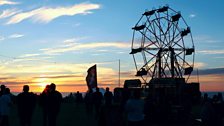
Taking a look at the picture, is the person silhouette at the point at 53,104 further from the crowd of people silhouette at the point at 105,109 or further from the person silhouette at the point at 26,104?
the person silhouette at the point at 26,104

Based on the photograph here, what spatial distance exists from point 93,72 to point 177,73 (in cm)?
2374

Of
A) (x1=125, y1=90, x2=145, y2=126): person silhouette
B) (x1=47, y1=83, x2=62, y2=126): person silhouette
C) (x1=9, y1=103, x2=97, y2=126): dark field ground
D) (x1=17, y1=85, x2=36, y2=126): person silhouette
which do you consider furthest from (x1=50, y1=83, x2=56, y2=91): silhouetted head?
(x1=9, y1=103, x2=97, y2=126): dark field ground

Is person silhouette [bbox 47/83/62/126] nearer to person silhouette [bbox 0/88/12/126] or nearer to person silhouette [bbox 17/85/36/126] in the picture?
person silhouette [bbox 17/85/36/126]

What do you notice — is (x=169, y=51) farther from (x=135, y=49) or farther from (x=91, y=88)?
(x=91, y=88)

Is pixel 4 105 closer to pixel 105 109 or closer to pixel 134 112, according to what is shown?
pixel 105 109

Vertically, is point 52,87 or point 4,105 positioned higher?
point 52,87

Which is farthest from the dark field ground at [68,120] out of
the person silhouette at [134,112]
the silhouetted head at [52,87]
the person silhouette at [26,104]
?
the person silhouette at [134,112]

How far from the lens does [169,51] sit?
2168 inches

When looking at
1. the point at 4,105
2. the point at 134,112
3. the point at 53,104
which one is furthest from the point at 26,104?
the point at 134,112

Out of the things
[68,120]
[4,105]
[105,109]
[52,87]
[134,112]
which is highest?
[52,87]

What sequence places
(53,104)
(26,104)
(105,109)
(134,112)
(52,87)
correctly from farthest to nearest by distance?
(105,109), (26,104), (53,104), (52,87), (134,112)

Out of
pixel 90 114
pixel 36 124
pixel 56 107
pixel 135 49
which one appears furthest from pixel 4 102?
pixel 135 49

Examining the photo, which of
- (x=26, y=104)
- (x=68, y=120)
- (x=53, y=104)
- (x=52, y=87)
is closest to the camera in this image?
(x=52, y=87)

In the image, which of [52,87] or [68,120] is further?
[68,120]
